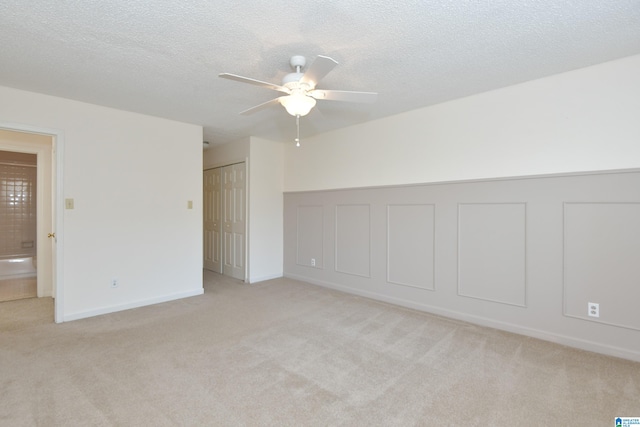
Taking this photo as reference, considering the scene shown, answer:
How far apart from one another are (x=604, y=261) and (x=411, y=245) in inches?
68.6

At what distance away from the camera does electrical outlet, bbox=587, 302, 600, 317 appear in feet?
8.40

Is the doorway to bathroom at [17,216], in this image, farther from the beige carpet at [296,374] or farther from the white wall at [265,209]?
the white wall at [265,209]

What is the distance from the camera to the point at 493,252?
312 cm

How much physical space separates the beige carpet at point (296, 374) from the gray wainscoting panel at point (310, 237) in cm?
154

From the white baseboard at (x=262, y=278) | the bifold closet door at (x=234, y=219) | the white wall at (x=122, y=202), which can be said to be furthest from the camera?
the bifold closet door at (x=234, y=219)

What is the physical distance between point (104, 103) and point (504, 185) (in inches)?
174

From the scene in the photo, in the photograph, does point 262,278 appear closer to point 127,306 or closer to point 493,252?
point 127,306

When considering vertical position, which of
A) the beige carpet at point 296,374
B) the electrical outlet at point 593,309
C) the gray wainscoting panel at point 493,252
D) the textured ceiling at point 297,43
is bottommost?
the beige carpet at point 296,374

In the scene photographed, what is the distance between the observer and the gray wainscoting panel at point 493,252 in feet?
9.70

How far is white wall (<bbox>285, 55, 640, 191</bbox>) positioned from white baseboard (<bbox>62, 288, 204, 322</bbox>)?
2766mm

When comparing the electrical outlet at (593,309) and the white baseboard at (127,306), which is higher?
the electrical outlet at (593,309)

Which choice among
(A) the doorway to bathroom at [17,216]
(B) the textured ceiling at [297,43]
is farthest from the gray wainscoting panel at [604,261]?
(A) the doorway to bathroom at [17,216]

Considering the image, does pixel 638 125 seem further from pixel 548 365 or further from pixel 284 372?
pixel 284 372

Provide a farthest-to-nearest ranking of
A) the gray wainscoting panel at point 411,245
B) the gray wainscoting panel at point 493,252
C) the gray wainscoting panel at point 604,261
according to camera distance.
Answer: the gray wainscoting panel at point 411,245
the gray wainscoting panel at point 493,252
the gray wainscoting panel at point 604,261
